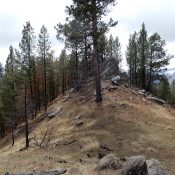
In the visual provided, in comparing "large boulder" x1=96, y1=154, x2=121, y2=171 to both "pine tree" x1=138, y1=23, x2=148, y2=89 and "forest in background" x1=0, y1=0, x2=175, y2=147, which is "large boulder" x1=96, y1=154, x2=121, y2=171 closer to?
"forest in background" x1=0, y1=0, x2=175, y2=147

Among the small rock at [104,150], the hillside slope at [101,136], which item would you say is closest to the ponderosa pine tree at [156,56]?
the hillside slope at [101,136]

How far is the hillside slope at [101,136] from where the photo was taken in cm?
2338

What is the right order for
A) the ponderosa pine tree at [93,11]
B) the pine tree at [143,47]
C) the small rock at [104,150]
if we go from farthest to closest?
the pine tree at [143,47] < the ponderosa pine tree at [93,11] < the small rock at [104,150]

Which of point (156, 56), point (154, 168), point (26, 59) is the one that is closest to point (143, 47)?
point (156, 56)

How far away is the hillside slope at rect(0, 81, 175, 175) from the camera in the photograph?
76.7ft

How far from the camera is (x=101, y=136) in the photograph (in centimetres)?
3080

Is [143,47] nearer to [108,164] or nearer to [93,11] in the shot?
[93,11]

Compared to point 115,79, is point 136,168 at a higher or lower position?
lower

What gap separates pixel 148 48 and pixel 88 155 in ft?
152

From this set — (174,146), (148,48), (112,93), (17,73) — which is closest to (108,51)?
(148,48)

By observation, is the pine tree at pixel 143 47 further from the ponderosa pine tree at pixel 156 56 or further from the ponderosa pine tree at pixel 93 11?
the ponderosa pine tree at pixel 93 11

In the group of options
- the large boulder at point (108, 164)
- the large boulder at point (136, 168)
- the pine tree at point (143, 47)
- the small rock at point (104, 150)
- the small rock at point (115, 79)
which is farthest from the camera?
the pine tree at point (143, 47)

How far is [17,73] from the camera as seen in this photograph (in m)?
41.2

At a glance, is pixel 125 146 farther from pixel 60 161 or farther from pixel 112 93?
pixel 112 93
